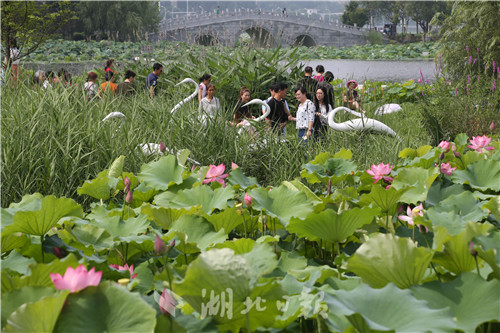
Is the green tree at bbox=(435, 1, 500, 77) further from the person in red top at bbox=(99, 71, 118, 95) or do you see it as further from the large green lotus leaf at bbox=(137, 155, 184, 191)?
the large green lotus leaf at bbox=(137, 155, 184, 191)

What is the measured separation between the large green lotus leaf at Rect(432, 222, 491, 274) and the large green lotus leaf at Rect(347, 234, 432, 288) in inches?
2.0

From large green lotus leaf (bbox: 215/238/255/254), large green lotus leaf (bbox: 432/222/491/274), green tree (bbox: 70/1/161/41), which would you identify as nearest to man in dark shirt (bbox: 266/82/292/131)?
large green lotus leaf (bbox: 215/238/255/254)

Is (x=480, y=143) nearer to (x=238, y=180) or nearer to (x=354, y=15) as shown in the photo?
(x=238, y=180)

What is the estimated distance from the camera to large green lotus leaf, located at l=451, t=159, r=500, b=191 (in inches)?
78.4

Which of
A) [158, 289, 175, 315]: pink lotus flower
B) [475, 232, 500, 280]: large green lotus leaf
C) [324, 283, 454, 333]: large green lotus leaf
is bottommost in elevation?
[324, 283, 454, 333]: large green lotus leaf

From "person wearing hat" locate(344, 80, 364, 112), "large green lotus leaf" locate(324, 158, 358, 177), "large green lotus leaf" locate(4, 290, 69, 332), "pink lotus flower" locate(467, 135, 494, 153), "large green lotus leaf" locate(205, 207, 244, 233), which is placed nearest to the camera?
"large green lotus leaf" locate(4, 290, 69, 332)

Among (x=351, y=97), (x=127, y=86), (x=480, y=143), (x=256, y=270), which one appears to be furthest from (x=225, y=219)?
(x=127, y=86)

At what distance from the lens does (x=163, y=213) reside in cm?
153

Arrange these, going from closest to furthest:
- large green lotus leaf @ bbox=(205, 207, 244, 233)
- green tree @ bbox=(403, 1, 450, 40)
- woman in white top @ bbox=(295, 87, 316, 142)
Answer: large green lotus leaf @ bbox=(205, 207, 244, 233)
woman in white top @ bbox=(295, 87, 316, 142)
green tree @ bbox=(403, 1, 450, 40)

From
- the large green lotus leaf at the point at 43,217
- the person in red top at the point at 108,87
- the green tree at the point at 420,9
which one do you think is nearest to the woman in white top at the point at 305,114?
the person in red top at the point at 108,87

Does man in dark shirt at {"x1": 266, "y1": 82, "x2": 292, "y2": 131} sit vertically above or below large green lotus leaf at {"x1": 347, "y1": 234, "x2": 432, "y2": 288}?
below

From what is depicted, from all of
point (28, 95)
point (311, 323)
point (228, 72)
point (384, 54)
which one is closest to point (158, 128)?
point (28, 95)

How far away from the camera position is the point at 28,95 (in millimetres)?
4137

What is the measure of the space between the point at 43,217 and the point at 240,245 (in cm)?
50
